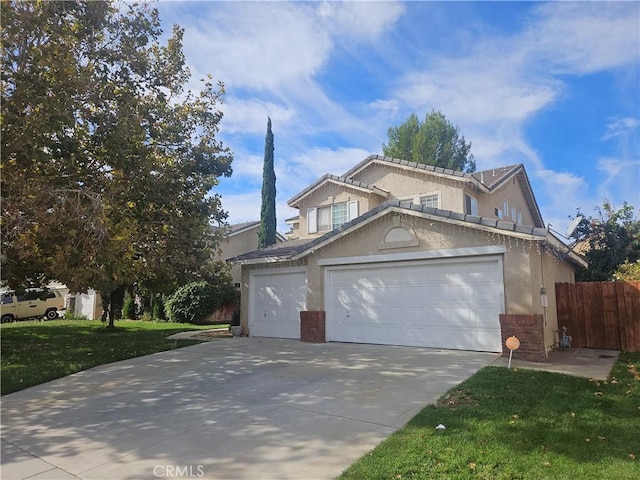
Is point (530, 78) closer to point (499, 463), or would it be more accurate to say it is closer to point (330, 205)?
point (330, 205)

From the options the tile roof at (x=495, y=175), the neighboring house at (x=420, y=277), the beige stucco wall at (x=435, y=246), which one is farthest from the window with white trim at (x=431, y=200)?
the beige stucco wall at (x=435, y=246)

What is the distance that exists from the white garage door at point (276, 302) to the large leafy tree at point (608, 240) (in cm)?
1382

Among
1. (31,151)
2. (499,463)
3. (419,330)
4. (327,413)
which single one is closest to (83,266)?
(31,151)

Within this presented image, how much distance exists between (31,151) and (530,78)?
13.4 metres

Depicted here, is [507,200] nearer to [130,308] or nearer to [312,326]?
[312,326]

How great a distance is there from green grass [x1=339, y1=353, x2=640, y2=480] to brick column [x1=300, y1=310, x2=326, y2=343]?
6849mm

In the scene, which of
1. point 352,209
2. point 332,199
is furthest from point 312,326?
point 332,199

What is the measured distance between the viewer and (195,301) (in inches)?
944

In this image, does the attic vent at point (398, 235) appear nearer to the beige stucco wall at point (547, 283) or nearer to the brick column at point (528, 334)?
the beige stucco wall at point (547, 283)

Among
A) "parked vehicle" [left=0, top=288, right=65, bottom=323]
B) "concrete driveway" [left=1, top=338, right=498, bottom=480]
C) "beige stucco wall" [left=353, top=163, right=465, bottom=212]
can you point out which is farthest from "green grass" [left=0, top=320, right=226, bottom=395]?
"parked vehicle" [left=0, top=288, right=65, bottom=323]

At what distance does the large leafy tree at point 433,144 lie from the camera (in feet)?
114

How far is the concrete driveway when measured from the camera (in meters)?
4.55

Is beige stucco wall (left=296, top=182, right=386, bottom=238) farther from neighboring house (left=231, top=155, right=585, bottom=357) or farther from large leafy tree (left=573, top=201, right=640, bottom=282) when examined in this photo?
large leafy tree (left=573, top=201, right=640, bottom=282)

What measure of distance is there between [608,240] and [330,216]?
13.5 m
